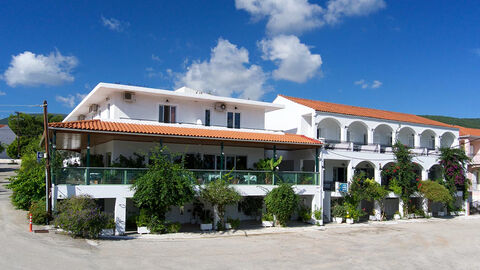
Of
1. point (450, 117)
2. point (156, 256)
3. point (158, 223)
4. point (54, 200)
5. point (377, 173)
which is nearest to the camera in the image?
point (156, 256)

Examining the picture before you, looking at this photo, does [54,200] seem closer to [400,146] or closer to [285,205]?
[285,205]

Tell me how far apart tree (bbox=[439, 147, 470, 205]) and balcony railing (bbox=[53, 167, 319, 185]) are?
13745 millimetres

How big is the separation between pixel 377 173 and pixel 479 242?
815 centimetres

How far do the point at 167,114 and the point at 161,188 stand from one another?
7.02 m

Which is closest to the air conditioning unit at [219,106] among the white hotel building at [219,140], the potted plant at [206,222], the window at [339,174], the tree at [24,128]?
the white hotel building at [219,140]

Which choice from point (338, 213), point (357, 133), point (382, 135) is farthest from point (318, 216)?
point (382, 135)

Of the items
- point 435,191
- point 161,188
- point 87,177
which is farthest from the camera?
point 435,191

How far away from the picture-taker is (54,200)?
17.0 m

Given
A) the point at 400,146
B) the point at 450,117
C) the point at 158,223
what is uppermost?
the point at 450,117

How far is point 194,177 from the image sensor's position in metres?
19.6

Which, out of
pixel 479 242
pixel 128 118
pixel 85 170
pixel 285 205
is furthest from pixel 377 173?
pixel 85 170

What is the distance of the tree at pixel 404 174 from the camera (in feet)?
89.2

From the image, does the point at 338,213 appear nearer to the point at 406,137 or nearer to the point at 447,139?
the point at 406,137

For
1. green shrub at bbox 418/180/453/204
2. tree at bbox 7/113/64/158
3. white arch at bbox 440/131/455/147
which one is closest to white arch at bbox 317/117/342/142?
green shrub at bbox 418/180/453/204
